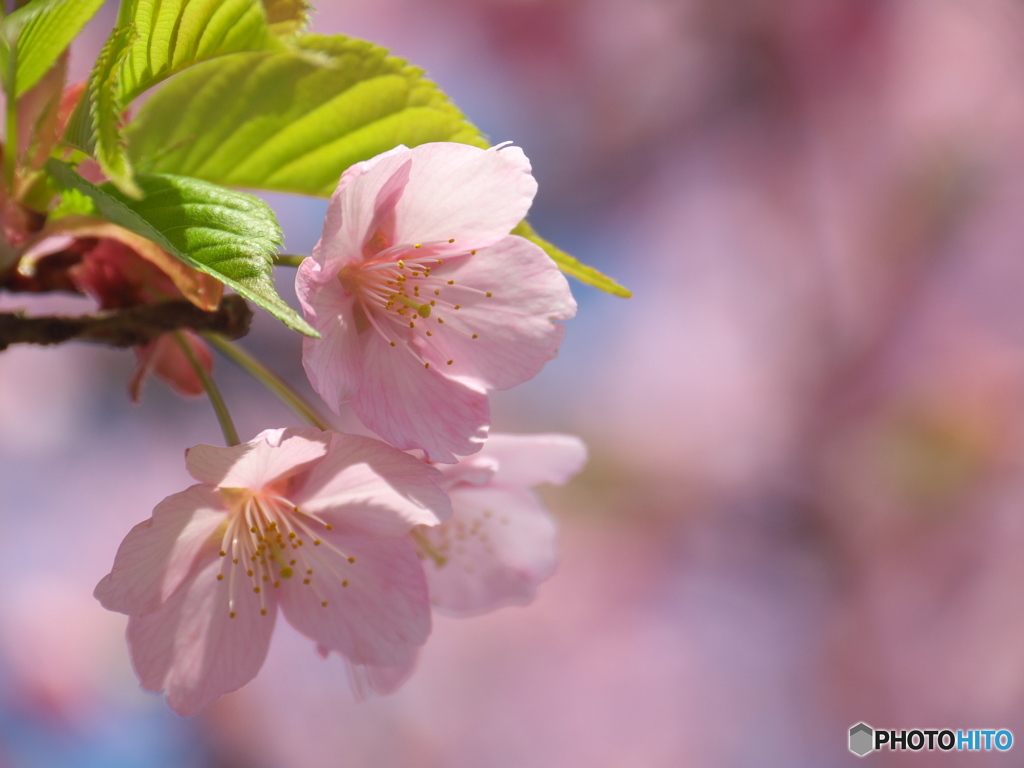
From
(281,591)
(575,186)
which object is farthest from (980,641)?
(281,591)

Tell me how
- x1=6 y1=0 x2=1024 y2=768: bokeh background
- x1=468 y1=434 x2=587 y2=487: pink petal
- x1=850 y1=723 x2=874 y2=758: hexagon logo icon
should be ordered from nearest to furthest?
1. x1=468 y1=434 x2=587 y2=487: pink petal
2. x1=850 y1=723 x2=874 y2=758: hexagon logo icon
3. x1=6 y1=0 x2=1024 y2=768: bokeh background

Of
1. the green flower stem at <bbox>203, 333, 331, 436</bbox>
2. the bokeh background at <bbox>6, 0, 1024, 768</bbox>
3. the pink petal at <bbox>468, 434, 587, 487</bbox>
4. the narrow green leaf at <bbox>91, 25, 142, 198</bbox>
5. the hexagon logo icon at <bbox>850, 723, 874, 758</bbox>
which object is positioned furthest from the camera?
the bokeh background at <bbox>6, 0, 1024, 768</bbox>

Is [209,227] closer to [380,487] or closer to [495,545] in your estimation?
[380,487]

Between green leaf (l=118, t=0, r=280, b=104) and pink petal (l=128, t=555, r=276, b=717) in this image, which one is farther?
pink petal (l=128, t=555, r=276, b=717)

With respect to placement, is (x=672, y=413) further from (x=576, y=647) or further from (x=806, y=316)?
(x=576, y=647)

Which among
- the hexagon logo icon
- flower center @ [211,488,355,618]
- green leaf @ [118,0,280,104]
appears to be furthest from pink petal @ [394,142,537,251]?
the hexagon logo icon

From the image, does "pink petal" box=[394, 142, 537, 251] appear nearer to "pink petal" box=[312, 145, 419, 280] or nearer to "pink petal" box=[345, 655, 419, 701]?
"pink petal" box=[312, 145, 419, 280]

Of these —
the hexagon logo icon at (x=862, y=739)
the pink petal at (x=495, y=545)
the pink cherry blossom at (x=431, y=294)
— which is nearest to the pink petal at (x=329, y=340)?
the pink cherry blossom at (x=431, y=294)
